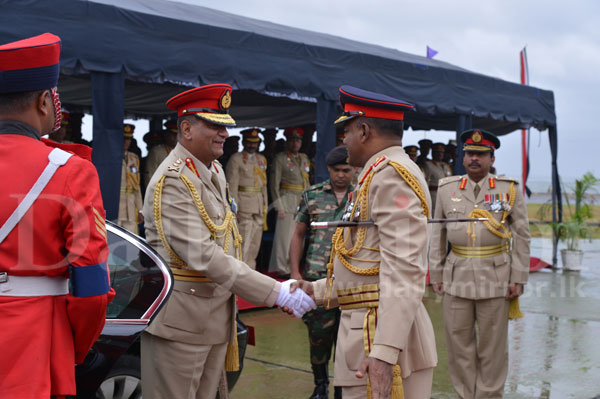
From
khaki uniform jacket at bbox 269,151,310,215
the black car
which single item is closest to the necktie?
the black car

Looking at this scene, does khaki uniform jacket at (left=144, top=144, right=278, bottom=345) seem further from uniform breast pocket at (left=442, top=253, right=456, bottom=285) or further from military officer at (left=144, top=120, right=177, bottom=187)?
military officer at (left=144, top=120, right=177, bottom=187)

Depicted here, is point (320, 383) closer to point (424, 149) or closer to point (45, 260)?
point (45, 260)

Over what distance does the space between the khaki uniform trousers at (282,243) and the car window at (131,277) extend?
604 centimetres

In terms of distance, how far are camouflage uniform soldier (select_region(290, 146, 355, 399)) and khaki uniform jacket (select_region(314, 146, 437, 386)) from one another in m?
2.10

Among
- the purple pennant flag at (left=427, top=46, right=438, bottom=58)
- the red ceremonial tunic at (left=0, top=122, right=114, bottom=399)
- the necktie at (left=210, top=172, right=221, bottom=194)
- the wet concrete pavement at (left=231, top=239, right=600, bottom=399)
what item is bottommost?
→ the wet concrete pavement at (left=231, top=239, right=600, bottom=399)

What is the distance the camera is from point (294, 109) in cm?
1185

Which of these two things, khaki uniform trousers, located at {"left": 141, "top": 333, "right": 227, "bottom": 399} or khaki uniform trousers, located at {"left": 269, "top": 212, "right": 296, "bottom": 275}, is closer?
khaki uniform trousers, located at {"left": 141, "top": 333, "right": 227, "bottom": 399}

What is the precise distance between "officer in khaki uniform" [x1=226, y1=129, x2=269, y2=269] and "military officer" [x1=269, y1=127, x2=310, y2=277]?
35 cm

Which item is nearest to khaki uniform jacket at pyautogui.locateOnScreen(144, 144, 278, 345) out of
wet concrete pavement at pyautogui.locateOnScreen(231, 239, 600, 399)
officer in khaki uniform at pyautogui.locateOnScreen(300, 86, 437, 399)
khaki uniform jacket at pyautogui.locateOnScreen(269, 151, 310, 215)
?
officer in khaki uniform at pyautogui.locateOnScreen(300, 86, 437, 399)

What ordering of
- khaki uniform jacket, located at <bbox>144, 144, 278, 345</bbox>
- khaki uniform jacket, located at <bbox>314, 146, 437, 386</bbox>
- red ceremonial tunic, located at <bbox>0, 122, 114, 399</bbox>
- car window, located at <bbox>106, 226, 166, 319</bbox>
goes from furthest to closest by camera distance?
car window, located at <bbox>106, 226, 166, 319</bbox>, khaki uniform jacket, located at <bbox>144, 144, 278, 345</bbox>, khaki uniform jacket, located at <bbox>314, 146, 437, 386</bbox>, red ceremonial tunic, located at <bbox>0, 122, 114, 399</bbox>

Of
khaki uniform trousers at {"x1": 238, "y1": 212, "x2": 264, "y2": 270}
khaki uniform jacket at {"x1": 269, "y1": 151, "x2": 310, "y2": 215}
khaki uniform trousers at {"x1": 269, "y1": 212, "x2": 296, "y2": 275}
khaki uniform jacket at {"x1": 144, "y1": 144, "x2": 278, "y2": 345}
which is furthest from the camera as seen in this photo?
khaki uniform jacket at {"x1": 269, "y1": 151, "x2": 310, "y2": 215}

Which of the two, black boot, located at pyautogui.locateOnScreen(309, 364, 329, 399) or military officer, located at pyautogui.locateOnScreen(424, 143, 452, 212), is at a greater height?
military officer, located at pyautogui.locateOnScreen(424, 143, 452, 212)

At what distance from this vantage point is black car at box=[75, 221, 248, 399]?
3443mm

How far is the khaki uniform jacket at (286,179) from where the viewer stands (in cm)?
1034
